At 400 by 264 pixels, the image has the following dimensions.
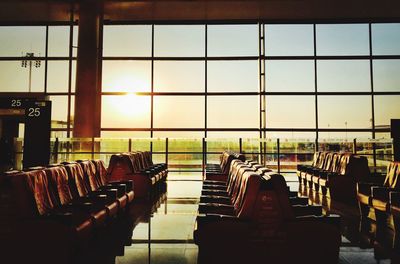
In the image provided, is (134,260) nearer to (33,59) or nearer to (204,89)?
(204,89)

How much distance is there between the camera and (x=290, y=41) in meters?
11.2

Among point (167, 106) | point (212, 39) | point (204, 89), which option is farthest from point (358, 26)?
point (167, 106)

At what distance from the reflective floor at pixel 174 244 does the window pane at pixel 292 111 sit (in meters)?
6.47

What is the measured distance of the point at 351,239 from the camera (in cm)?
354

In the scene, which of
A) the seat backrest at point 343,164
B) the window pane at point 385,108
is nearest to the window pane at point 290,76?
the window pane at point 385,108

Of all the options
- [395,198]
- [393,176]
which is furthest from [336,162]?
[395,198]

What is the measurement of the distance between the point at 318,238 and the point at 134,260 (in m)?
1.51

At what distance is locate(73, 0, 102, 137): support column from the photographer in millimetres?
10109

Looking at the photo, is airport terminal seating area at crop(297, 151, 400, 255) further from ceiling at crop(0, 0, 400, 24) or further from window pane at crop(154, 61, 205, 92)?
ceiling at crop(0, 0, 400, 24)

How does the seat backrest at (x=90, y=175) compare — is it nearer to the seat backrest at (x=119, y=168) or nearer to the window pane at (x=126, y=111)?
the seat backrest at (x=119, y=168)

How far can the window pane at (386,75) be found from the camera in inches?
428

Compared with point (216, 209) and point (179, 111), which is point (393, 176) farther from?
point (179, 111)

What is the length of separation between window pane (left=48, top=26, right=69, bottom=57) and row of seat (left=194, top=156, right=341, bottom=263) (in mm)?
10176

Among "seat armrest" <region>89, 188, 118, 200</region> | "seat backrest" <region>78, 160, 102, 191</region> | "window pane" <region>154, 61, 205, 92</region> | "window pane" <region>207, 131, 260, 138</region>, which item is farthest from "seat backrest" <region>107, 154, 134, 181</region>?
"window pane" <region>154, 61, 205, 92</region>
